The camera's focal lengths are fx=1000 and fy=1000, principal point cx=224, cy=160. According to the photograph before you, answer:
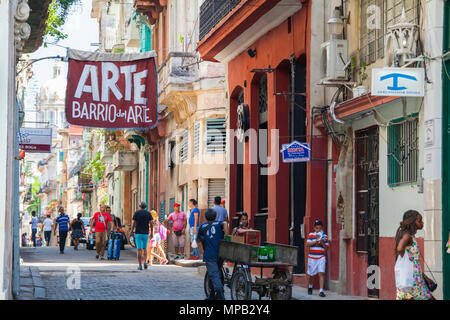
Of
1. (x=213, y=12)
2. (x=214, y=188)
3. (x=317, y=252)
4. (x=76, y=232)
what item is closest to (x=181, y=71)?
(x=214, y=188)

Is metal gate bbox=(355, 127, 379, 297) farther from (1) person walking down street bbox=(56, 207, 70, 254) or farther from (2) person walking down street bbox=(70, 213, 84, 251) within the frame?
(2) person walking down street bbox=(70, 213, 84, 251)

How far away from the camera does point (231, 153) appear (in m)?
26.4

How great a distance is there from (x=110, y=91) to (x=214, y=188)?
11.9 meters

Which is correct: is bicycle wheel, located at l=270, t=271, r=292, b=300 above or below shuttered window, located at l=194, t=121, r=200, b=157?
below

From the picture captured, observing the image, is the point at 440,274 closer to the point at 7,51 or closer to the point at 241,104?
the point at 7,51

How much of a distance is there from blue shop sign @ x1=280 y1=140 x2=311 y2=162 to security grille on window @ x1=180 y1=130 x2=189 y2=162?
13977 mm

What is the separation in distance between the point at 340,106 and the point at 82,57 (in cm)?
520

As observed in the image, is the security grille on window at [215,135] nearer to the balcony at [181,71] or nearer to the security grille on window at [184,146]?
the balcony at [181,71]

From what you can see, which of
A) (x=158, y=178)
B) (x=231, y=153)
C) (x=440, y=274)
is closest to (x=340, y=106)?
(x=440, y=274)

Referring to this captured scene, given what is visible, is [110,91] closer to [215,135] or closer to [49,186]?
[215,135]

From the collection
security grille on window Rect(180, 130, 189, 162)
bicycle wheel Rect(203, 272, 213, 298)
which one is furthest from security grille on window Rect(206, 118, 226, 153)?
bicycle wheel Rect(203, 272, 213, 298)

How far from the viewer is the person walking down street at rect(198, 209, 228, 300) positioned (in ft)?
50.9

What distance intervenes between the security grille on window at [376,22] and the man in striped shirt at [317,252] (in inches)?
126
